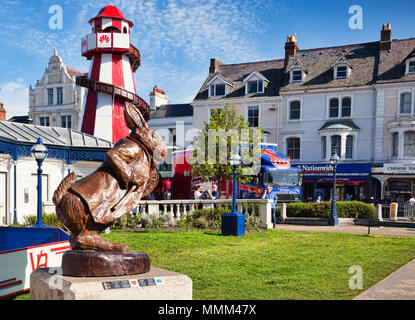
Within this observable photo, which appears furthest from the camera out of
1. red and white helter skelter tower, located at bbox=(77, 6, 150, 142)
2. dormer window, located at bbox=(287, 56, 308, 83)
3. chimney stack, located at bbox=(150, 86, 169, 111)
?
chimney stack, located at bbox=(150, 86, 169, 111)

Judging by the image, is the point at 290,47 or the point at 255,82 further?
the point at 290,47

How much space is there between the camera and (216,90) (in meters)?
40.4

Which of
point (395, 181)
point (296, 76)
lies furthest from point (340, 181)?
point (296, 76)

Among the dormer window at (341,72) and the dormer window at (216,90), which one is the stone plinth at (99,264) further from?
the dormer window at (216,90)

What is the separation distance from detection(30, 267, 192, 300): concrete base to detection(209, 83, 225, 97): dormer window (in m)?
35.7

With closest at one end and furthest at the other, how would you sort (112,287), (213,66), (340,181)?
(112,287) → (340,181) → (213,66)

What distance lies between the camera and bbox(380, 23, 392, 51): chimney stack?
35.9m

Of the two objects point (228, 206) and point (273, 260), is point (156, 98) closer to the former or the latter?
point (228, 206)

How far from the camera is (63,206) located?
207 inches

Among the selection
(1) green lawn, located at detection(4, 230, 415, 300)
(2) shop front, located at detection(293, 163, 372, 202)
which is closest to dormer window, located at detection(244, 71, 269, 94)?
(2) shop front, located at detection(293, 163, 372, 202)

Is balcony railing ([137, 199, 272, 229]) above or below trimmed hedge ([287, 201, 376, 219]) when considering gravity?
above

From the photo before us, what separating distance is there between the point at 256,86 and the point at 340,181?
11.6 meters

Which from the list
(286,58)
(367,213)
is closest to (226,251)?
(367,213)

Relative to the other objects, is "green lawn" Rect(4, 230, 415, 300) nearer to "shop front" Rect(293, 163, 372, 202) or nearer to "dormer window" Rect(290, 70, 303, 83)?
"shop front" Rect(293, 163, 372, 202)
